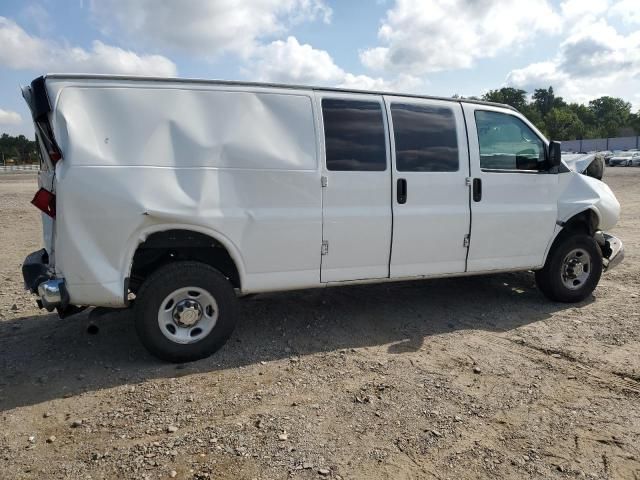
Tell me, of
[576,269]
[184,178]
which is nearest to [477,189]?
[576,269]

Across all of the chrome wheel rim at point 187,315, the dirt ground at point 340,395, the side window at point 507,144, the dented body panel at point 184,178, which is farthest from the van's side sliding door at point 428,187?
the chrome wheel rim at point 187,315

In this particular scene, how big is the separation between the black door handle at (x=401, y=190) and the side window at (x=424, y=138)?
0.35 feet

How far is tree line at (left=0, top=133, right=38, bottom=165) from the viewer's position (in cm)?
7314

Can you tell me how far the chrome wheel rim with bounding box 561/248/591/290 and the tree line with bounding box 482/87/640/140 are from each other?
85.4m

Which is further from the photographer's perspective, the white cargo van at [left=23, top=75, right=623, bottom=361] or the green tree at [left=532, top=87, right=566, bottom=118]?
the green tree at [left=532, top=87, right=566, bottom=118]

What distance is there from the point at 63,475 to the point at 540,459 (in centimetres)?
271

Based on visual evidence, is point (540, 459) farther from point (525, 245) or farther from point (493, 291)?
point (493, 291)

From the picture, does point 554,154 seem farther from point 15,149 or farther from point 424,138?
point 15,149

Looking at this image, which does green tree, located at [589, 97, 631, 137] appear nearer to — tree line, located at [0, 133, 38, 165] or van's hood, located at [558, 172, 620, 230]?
tree line, located at [0, 133, 38, 165]

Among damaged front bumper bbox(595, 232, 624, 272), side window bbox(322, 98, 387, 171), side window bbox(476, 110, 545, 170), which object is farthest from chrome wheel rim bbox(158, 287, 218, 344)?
damaged front bumper bbox(595, 232, 624, 272)

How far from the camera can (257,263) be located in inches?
173

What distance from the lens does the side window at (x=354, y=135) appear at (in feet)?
15.1

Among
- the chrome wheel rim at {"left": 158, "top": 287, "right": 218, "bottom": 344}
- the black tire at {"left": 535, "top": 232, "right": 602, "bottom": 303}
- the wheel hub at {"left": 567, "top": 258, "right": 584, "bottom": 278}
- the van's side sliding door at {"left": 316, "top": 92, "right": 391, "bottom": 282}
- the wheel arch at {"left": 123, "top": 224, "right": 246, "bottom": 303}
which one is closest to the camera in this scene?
the wheel arch at {"left": 123, "top": 224, "right": 246, "bottom": 303}

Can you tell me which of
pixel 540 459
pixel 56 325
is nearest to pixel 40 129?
pixel 56 325
